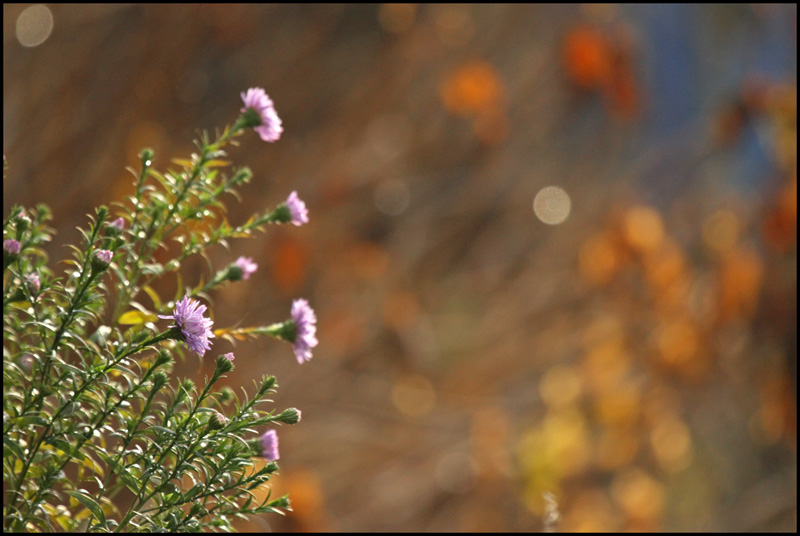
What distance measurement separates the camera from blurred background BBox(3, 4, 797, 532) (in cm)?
120

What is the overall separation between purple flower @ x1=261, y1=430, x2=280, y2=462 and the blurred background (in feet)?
2.52

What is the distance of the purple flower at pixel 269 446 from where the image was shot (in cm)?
37

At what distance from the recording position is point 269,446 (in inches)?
14.8

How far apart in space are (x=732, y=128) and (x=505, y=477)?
113 centimetres

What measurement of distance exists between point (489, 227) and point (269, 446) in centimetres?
153

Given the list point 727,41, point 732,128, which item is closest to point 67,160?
point 732,128

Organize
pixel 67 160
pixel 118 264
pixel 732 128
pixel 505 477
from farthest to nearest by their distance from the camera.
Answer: pixel 732 128, pixel 505 477, pixel 67 160, pixel 118 264

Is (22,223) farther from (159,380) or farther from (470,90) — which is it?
(470,90)

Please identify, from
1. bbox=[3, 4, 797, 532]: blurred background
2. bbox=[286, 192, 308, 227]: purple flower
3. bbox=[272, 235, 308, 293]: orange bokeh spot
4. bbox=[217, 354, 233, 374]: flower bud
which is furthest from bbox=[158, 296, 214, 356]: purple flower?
bbox=[272, 235, 308, 293]: orange bokeh spot

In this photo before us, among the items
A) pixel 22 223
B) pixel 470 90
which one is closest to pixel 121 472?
pixel 22 223

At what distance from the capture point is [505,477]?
151 cm

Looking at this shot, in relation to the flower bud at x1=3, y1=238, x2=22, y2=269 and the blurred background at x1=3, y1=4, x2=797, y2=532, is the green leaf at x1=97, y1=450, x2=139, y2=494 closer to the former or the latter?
the flower bud at x1=3, y1=238, x2=22, y2=269

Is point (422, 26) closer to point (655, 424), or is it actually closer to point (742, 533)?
point (655, 424)

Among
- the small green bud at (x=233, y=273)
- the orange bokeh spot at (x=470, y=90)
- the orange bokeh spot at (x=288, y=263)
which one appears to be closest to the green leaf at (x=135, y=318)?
the small green bud at (x=233, y=273)
